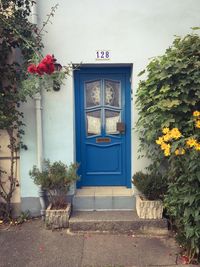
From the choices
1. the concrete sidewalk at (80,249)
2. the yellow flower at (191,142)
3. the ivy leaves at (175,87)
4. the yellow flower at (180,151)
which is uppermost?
the ivy leaves at (175,87)

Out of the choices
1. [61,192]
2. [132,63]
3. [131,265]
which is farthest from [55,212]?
[132,63]

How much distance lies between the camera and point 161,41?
188 inches

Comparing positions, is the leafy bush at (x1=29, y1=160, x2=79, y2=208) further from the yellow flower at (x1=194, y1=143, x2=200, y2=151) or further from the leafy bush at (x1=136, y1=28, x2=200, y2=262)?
the yellow flower at (x1=194, y1=143, x2=200, y2=151)

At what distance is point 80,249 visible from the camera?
4035 mm

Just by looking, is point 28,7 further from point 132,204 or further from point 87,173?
point 132,204

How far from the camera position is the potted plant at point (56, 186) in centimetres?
453

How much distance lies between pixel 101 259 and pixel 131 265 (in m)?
0.38

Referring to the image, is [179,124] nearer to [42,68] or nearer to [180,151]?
[180,151]

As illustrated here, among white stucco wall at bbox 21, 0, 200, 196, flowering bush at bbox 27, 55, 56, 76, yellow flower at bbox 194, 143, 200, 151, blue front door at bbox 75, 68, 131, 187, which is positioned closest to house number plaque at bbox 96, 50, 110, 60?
white stucco wall at bbox 21, 0, 200, 196

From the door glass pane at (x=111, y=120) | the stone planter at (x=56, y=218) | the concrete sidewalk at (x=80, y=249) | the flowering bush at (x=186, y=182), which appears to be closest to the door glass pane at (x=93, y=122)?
the door glass pane at (x=111, y=120)

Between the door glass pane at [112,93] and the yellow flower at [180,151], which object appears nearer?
the yellow flower at [180,151]

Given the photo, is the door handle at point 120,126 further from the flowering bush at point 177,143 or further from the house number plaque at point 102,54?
the flowering bush at point 177,143

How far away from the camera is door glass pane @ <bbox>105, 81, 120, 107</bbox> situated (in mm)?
5223

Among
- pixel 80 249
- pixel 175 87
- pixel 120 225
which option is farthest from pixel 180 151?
pixel 80 249
